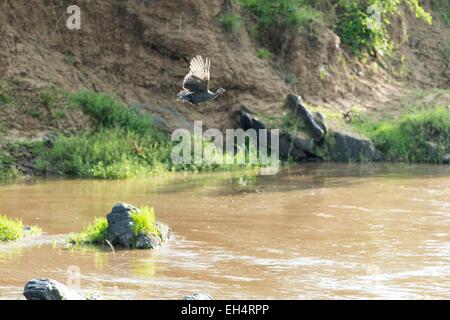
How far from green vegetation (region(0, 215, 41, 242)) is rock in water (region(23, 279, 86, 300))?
123 inches

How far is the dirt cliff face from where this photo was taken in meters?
18.6

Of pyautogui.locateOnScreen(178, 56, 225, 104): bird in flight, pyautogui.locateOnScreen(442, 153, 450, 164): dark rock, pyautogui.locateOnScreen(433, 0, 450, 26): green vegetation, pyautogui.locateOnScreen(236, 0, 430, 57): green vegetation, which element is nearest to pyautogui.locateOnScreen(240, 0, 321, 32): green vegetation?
pyautogui.locateOnScreen(236, 0, 430, 57): green vegetation

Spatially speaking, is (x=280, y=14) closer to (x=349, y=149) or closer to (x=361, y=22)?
(x=361, y=22)

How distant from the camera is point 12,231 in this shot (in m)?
11.2

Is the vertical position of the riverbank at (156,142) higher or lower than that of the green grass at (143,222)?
higher

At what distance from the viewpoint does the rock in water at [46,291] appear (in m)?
7.89

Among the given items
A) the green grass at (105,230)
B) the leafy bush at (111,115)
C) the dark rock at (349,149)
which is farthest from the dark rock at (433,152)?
the green grass at (105,230)

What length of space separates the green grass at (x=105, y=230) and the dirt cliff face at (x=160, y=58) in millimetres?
6903

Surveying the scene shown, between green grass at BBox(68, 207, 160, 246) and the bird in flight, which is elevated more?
the bird in flight

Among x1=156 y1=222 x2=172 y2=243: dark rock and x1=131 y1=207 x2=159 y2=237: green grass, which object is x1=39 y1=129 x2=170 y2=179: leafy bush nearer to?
x1=156 y1=222 x2=172 y2=243: dark rock

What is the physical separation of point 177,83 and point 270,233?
816cm

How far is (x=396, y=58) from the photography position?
930 inches

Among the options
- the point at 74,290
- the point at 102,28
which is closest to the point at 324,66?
the point at 102,28

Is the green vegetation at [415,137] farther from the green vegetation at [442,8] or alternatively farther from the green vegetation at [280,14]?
the green vegetation at [442,8]
